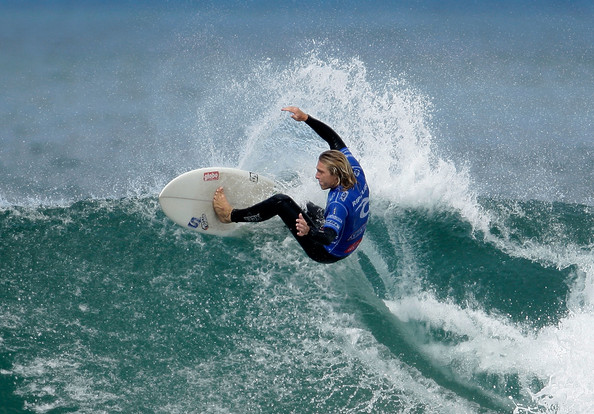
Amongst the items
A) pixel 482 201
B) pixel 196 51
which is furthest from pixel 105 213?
pixel 196 51

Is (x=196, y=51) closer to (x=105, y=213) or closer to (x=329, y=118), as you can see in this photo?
(x=329, y=118)

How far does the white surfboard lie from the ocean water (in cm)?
18

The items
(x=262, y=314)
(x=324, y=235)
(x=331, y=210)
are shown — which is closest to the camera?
(x=324, y=235)

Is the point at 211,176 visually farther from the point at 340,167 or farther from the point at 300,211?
the point at 340,167

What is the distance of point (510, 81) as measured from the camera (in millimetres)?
10914

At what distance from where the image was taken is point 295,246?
6.78 m

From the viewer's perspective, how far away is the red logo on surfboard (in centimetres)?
668

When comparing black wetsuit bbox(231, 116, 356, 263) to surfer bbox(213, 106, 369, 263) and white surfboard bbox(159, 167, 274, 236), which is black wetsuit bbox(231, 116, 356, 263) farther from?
white surfboard bbox(159, 167, 274, 236)

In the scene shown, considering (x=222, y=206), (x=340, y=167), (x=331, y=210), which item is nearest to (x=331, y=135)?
(x=340, y=167)

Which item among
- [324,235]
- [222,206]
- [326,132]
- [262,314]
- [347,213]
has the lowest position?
[262,314]

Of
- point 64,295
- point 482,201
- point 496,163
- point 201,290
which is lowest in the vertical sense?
point 64,295

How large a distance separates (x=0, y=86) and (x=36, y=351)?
6.12 metres

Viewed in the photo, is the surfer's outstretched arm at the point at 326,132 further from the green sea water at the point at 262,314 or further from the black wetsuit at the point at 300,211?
the green sea water at the point at 262,314

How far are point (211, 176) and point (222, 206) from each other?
0.29 meters
